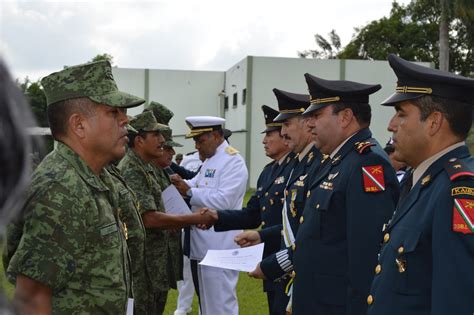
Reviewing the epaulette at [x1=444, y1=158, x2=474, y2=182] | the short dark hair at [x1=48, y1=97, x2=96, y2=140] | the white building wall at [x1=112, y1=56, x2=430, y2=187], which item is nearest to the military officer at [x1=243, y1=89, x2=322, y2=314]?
the epaulette at [x1=444, y1=158, x2=474, y2=182]

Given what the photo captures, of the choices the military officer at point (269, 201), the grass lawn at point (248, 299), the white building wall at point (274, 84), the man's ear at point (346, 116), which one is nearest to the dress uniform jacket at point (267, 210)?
the military officer at point (269, 201)

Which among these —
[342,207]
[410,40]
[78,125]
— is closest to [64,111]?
[78,125]

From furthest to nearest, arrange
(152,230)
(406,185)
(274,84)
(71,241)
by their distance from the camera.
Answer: (274,84)
(152,230)
(406,185)
(71,241)

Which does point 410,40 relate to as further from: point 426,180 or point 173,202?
point 426,180

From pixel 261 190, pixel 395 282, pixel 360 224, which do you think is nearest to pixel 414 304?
pixel 395 282

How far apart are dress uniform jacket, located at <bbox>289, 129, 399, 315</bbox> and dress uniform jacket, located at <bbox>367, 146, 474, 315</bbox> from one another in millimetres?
478

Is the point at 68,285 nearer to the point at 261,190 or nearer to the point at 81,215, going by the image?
the point at 81,215

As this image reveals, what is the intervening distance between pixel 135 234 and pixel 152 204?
88 cm

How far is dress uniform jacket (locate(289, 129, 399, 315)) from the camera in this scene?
3125mm

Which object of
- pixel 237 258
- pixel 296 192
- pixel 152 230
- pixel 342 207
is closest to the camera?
pixel 342 207

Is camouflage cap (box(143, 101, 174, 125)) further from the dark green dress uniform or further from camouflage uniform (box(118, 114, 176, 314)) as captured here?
the dark green dress uniform

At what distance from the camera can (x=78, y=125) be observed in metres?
2.68

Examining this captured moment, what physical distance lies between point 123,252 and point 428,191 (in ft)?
4.63

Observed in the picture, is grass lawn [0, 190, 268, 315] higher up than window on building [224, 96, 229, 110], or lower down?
lower down
